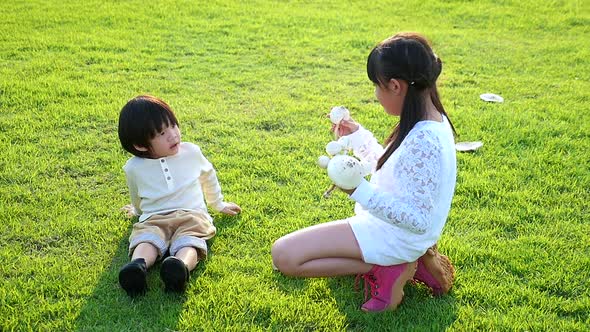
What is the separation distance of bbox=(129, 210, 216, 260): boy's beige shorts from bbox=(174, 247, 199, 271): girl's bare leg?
0.03 m

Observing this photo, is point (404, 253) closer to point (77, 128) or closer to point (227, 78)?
point (77, 128)

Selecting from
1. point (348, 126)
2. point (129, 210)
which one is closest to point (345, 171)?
point (348, 126)

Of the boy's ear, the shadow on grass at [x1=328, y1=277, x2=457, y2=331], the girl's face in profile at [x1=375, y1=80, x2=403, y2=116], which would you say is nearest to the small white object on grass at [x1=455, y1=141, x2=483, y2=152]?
the shadow on grass at [x1=328, y1=277, x2=457, y2=331]

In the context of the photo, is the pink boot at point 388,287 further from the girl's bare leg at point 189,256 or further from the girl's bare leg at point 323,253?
the girl's bare leg at point 189,256

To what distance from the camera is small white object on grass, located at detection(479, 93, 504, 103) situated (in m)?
5.52

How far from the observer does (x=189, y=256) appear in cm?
308

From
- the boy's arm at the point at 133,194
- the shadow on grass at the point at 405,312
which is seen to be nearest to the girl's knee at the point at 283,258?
the shadow on grass at the point at 405,312

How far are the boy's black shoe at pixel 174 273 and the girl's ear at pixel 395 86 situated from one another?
1.20 m

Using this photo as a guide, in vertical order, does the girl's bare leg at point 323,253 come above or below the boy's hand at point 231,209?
above

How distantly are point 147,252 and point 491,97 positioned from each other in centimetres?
362

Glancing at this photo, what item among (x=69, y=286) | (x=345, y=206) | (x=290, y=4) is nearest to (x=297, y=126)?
(x=345, y=206)

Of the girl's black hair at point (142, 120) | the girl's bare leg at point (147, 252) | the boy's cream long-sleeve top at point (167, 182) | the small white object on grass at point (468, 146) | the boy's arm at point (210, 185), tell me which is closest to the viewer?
the girl's bare leg at point (147, 252)

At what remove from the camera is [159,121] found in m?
3.22

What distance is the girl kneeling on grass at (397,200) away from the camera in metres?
2.58
